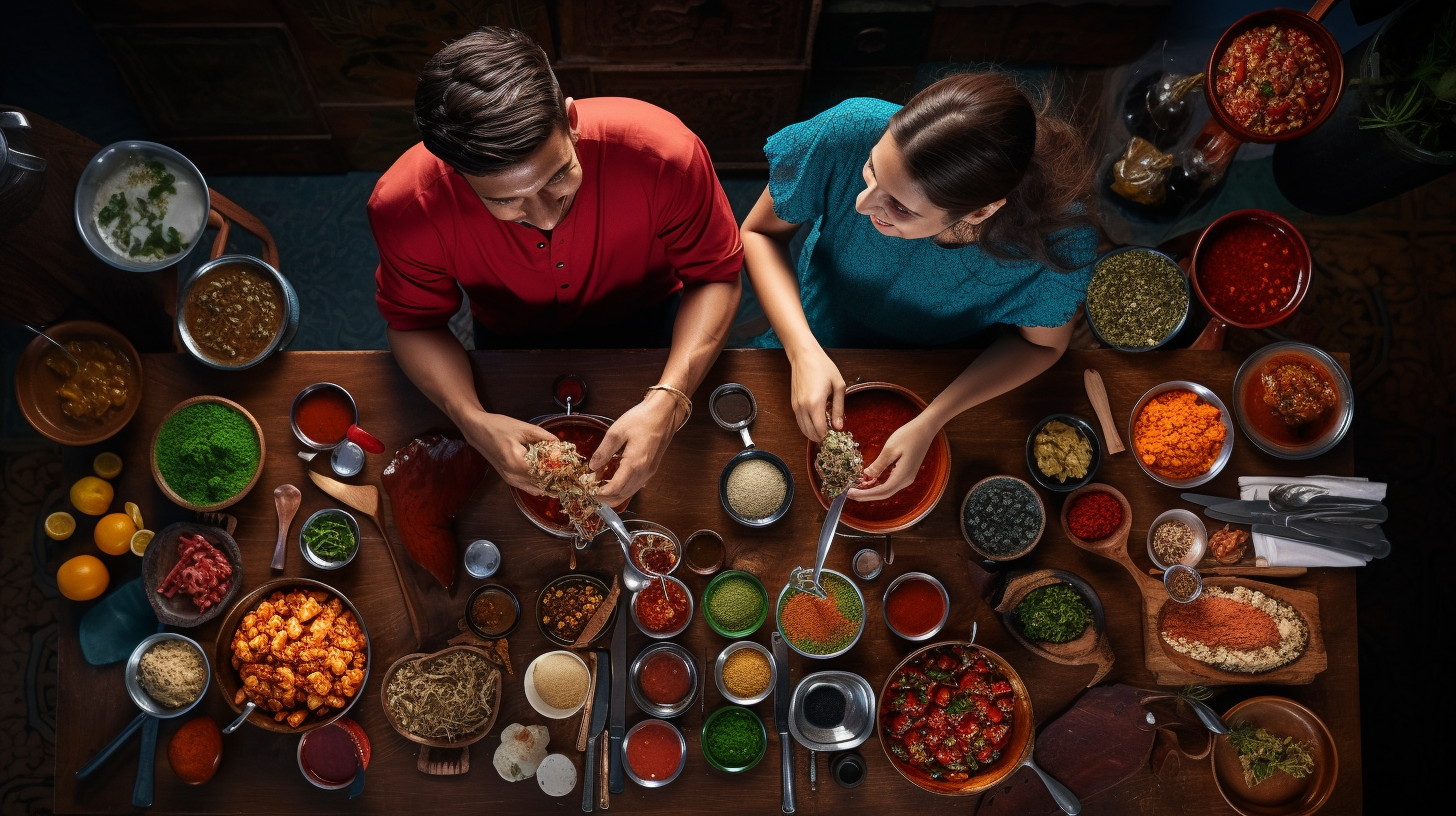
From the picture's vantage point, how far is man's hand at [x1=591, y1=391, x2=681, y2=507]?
1.89m

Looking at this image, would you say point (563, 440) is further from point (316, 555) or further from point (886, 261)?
point (886, 261)

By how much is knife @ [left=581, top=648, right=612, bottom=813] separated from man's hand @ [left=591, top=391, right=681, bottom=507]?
1.62 ft

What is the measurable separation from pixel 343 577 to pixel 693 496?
0.99m

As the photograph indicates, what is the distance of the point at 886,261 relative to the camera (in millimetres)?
2100

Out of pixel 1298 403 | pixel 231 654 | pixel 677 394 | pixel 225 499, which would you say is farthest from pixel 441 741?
pixel 1298 403

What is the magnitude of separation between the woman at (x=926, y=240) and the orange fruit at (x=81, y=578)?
1.96m

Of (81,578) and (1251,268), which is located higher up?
(1251,268)

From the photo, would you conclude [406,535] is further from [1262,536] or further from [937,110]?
[1262,536]

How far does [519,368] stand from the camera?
221 centimetres

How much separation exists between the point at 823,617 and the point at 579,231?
47.1 inches

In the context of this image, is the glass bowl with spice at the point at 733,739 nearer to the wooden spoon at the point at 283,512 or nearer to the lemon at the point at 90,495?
the wooden spoon at the point at 283,512

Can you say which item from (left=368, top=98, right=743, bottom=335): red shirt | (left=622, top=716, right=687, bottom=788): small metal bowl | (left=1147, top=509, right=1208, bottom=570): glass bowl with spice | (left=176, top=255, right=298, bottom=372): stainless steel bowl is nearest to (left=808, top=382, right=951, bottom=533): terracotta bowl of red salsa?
(left=368, top=98, right=743, bottom=335): red shirt

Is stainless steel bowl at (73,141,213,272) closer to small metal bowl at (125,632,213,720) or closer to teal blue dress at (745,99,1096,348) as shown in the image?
small metal bowl at (125,632,213,720)

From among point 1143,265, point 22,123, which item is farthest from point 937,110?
point 22,123
